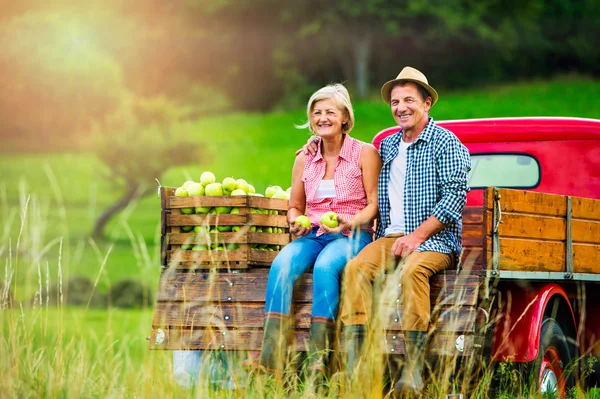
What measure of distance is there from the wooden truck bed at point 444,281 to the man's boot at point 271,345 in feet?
0.47

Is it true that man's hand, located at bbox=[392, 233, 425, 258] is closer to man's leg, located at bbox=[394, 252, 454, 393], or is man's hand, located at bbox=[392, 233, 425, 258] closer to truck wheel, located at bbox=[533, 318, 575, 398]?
man's leg, located at bbox=[394, 252, 454, 393]

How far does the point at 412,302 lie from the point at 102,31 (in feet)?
124

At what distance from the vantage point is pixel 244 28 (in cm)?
4750

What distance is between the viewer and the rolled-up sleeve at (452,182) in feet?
16.7

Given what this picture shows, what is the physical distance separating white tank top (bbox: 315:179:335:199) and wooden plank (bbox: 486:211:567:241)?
0.96m

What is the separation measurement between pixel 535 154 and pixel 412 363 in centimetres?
309

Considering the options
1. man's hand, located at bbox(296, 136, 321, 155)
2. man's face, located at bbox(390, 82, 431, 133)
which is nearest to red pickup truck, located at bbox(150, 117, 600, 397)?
man's face, located at bbox(390, 82, 431, 133)

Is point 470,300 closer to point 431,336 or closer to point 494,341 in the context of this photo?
point 431,336

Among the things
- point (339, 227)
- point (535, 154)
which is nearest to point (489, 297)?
point (339, 227)

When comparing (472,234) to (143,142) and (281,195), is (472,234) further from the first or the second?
(143,142)

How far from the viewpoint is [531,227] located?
546cm

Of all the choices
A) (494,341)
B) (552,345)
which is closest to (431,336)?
(494,341)

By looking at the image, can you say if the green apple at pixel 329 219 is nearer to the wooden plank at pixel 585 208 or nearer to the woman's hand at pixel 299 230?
the woman's hand at pixel 299 230

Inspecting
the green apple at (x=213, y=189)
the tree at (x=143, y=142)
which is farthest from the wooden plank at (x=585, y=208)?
the tree at (x=143, y=142)
